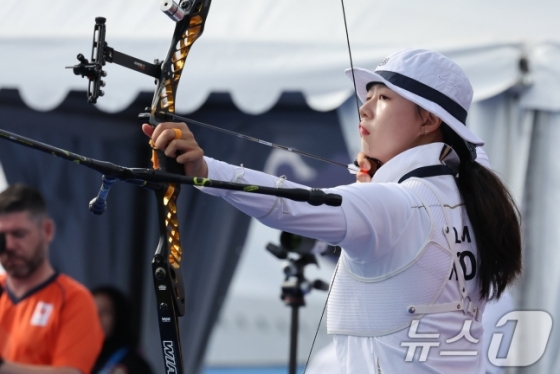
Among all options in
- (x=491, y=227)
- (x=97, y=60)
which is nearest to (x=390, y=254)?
(x=491, y=227)

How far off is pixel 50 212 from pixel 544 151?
2294 mm

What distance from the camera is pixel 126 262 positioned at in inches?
159

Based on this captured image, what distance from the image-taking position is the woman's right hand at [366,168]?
169 cm

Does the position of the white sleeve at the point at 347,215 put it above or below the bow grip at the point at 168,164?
below

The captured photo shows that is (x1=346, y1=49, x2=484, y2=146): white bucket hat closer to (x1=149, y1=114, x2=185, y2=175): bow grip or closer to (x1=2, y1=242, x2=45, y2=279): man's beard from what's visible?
(x1=149, y1=114, x2=185, y2=175): bow grip

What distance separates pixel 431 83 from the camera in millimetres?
1562

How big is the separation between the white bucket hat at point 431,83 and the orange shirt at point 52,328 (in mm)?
1702

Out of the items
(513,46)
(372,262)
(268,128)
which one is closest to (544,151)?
(513,46)

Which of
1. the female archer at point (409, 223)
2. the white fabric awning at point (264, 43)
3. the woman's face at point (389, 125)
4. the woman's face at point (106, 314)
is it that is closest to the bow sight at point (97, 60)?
the female archer at point (409, 223)

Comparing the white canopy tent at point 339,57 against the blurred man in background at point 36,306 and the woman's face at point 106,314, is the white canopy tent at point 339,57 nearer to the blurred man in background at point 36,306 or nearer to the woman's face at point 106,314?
the blurred man in background at point 36,306

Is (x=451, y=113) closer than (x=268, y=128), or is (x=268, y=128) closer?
(x=451, y=113)

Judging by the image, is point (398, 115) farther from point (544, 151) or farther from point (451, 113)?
point (544, 151)

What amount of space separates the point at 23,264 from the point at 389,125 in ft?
6.28

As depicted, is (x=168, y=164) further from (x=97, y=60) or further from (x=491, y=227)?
(x=491, y=227)
